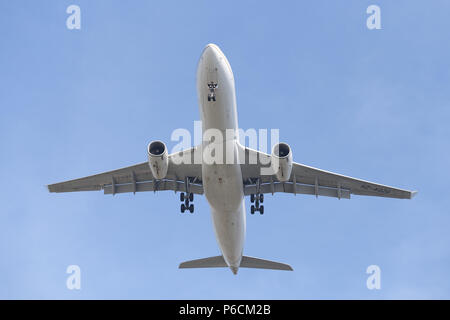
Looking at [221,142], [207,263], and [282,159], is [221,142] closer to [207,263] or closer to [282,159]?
[282,159]

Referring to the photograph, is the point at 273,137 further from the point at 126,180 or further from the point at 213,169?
the point at 126,180

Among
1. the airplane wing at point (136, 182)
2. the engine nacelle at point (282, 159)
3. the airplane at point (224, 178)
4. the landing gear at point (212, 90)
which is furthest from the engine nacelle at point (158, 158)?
the engine nacelle at point (282, 159)

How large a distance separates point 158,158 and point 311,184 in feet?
29.3

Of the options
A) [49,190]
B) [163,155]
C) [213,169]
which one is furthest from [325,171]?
[49,190]

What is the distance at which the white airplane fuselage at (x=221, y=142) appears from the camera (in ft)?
76.6

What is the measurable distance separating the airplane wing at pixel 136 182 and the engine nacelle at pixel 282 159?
5.04 m

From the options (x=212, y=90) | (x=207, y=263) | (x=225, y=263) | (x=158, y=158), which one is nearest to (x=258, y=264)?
(x=225, y=263)

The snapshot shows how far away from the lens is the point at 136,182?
29.6m

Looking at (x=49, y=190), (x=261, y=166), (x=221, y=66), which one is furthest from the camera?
(x=49, y=190)

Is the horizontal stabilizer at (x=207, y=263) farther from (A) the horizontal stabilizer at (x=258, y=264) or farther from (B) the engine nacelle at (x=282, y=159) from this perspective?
(B) the engine nacelle at (x=282, y=159)

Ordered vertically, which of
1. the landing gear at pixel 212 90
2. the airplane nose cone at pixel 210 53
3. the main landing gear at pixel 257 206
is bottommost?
the main landing gear at pixel 257 206

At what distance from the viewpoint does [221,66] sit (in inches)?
925

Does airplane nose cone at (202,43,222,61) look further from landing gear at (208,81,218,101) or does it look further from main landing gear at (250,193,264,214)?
main landing gear at (250,193,264,214)

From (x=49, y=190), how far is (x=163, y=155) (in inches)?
325
